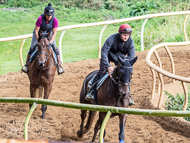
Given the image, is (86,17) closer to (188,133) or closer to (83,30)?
(83,30)

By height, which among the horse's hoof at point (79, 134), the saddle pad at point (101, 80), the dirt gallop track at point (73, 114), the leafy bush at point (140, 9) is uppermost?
the leafy bush at point (140, 9)

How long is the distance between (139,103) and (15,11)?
40.1ft

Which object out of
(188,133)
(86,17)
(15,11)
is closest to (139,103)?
(188,133)

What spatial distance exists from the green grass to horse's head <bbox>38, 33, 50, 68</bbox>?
486 cm

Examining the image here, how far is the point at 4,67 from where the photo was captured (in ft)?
40.1

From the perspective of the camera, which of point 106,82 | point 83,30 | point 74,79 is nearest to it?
point 106,82

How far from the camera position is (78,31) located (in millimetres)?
16672

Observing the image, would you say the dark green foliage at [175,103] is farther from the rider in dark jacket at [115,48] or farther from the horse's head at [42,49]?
the horse's head at [42,49]

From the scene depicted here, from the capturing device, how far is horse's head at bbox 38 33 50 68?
720 cm

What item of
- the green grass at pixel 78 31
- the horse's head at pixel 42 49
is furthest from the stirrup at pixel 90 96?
the green grass at pixel 78 31

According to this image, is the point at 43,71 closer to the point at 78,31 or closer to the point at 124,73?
the point at 124,73

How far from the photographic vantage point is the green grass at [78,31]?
1293cm

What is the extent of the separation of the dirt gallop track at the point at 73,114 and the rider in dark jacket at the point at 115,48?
3.92 ft

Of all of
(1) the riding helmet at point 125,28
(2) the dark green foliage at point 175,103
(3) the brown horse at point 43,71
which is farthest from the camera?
(3) the brown horse at point 43,71
